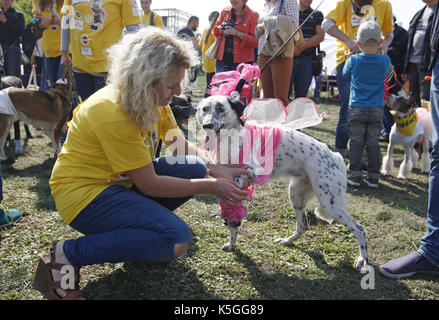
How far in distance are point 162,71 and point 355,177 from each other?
324 cm

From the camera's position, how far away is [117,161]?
6.15 feet

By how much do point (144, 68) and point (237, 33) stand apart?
311cm

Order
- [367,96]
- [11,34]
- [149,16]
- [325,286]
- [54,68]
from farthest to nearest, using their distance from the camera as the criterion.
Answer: [149,16]
[11,34]
[54,68]
[367,96]
[325,286]

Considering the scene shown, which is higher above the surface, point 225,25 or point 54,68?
point 225,25

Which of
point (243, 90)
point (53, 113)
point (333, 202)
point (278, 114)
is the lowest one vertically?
point (333, 202)

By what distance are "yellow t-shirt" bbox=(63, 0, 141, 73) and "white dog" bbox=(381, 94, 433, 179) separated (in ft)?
11.3

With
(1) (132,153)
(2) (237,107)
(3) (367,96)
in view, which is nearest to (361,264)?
(2) (237,107)

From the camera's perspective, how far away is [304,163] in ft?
8.66

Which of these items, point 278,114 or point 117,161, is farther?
point 278,114

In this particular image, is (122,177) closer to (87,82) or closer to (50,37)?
(87,82)

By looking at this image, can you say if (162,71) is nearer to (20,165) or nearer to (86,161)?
(86,161)

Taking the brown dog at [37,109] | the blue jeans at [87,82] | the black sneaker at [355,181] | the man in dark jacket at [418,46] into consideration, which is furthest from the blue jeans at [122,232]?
the man in dark jacket at [418,46]

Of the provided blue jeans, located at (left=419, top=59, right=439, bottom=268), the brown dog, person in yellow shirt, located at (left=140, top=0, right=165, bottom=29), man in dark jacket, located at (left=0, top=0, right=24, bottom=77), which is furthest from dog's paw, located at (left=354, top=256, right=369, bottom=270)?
man in dark jacket, located at (left=0, top=0, right=24, bottom=77)
